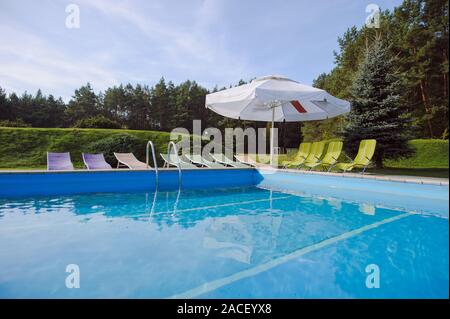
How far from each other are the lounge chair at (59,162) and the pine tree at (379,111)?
9.70 metres

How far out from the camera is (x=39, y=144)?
12.5 metres

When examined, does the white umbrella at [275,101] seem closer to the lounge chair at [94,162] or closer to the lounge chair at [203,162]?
the lounge chair at [203,162]

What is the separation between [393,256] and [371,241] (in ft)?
1.63

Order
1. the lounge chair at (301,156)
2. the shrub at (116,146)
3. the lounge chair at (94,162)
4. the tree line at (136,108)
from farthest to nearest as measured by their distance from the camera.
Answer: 1. the tree line at (136,108)
2. the shrub at (116,146)
3. the lounge chair at (301,156)
4. the lounge chair at (94,162)

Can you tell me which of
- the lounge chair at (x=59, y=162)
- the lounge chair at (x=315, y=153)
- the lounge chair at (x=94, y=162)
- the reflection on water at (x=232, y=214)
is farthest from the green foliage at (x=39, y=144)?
the lounge chair at (x=315, y=153)

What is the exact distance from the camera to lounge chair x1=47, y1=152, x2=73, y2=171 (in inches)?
283

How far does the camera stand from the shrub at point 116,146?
11738mm

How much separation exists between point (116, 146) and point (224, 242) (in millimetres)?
10154

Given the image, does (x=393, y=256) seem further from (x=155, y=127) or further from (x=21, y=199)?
(x=155, y=127)

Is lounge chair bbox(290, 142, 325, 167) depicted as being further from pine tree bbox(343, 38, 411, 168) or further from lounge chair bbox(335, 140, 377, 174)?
pine tree bbox(343, 38, 411, 168)

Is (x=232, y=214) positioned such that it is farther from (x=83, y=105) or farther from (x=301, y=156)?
(x=83, y=105)

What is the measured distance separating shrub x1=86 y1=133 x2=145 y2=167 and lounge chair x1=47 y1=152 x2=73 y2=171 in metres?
3.59
